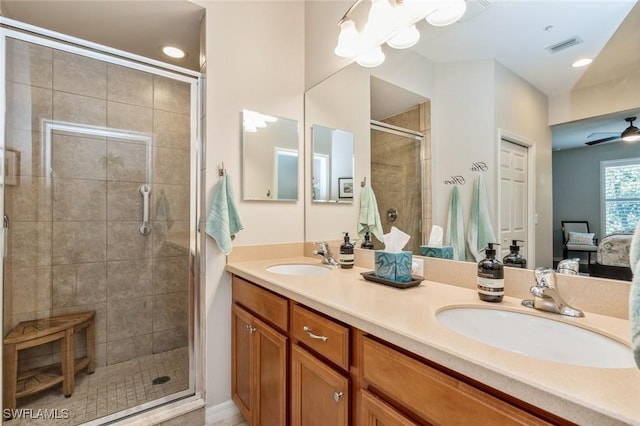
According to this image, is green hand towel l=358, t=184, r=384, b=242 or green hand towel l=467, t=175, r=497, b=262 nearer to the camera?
green hand towel l=467, t=175, r=497, b=262

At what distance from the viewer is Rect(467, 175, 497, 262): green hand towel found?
1148 millimetres

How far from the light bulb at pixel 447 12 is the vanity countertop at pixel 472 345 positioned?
3.69 ft

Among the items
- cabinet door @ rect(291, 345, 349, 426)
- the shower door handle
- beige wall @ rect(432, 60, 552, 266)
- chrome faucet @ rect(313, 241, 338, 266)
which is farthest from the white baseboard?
beige wall @ rect(432, 60, 552, 266)

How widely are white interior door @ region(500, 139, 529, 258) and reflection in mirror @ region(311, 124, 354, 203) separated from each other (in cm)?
87

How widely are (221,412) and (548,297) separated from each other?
1718 millimetres

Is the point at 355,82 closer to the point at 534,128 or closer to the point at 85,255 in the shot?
the point at 534,128

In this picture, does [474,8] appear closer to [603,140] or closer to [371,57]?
[371,57]

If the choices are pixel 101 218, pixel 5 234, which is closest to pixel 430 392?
pixel 5 234

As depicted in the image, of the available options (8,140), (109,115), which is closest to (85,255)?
(8,140)

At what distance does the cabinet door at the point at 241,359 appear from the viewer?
1.48m

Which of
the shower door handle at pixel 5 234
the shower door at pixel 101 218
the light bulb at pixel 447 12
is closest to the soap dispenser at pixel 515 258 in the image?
the light bulb at pixel 447 12

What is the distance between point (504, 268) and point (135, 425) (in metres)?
1.92

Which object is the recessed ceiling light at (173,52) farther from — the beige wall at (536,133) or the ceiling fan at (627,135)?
the ceiling fan at (627,135)

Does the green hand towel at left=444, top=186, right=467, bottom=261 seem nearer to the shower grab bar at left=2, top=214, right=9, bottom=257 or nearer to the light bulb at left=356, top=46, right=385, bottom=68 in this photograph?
the light bulb at left=356, top=46, right=385, bottom=68
